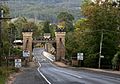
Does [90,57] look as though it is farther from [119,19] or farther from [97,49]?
[119,19]

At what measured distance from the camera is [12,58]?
7825 centimetres

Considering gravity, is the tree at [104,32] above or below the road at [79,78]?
above

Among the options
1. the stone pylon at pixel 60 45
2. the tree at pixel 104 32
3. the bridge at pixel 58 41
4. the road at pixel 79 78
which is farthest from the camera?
the stone pylon at pixel 60 45

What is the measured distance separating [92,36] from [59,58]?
1436 inches

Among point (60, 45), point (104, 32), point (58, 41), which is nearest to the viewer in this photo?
point (104, 32)

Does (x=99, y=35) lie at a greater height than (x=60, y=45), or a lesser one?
greater

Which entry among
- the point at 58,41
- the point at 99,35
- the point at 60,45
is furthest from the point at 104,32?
the point at 58,41

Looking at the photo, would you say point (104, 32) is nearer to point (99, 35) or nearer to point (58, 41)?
point (99, 35)

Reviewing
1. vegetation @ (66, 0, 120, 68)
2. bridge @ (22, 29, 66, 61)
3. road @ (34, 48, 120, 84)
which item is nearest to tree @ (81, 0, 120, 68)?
vegetation @ (66, 0, 120, 68)

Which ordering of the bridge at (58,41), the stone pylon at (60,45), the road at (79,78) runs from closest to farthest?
the road at (79,78)
the bridge at (58,41)
the stone pylon at (60,45)

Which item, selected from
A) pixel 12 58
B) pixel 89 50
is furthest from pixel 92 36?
pixel 12 58

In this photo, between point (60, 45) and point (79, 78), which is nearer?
point (79, 78)

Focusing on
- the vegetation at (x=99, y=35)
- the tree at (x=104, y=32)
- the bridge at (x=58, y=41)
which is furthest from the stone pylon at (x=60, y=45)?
the tree at (x=104, y=32)

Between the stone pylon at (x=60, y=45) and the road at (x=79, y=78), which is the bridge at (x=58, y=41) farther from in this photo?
the road at (x=79, y=78)
